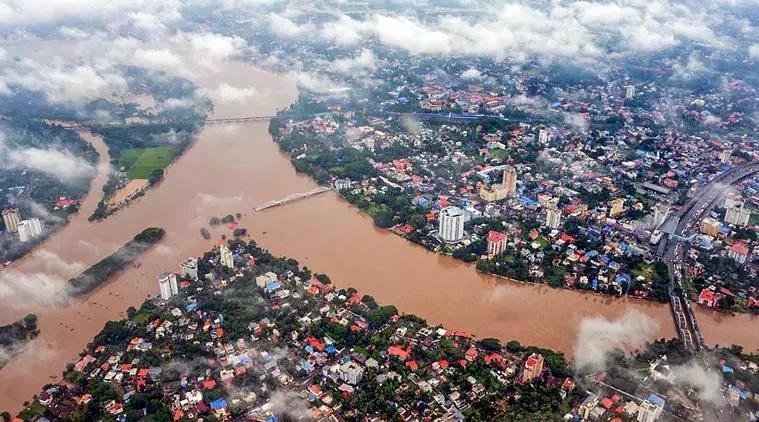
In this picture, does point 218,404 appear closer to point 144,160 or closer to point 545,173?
point 545,173

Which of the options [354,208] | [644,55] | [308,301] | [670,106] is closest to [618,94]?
[670,106]

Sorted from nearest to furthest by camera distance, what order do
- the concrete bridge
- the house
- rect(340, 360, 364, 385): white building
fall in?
rect(340, 360, 364, 385): white building
the house
the concrete bridge

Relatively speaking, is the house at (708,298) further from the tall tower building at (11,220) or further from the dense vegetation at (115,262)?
the tall tower building at (11,220)

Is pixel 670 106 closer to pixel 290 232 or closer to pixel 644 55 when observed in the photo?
pixel 644 55

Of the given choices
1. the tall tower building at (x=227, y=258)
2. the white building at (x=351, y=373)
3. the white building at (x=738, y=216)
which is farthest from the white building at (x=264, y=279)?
the white building at (x=738, y=216)

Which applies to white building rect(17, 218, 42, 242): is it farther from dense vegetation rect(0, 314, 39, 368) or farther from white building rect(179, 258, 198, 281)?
white building rect(179, 258, 198, 281)

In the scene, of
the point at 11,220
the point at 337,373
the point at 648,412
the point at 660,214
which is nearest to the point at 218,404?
the point at 337,373

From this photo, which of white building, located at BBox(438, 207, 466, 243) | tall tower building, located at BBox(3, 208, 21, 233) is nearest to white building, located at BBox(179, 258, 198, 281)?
tall tower building, located at BBox(3, 208, 21, 233)
